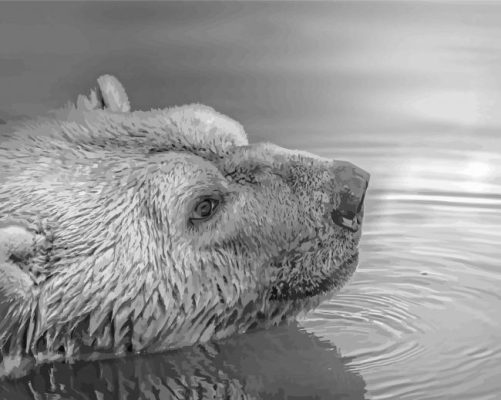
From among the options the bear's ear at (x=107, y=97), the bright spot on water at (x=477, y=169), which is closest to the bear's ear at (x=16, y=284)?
the bear's ear at (x=107, y=97)

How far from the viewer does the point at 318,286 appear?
335 centimetres

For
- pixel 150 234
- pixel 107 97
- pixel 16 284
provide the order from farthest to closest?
pixel 107 97
pixel 150 234
pixel 16 284

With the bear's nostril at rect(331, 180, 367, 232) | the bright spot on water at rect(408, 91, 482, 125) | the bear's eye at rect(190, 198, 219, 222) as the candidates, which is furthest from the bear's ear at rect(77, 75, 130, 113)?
the bright spot on water at rect(408, 91, 482, 125)

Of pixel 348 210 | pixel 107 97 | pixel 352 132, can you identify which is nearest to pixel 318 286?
pixel 348 210

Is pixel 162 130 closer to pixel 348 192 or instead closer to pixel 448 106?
pixel 348 192

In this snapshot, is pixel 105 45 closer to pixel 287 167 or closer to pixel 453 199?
pixel 453 199

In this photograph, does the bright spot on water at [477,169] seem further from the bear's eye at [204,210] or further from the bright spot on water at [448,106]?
the bear's eye at [204,210]

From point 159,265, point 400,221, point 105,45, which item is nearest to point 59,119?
point 159,265

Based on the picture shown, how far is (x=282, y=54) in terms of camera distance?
615cm

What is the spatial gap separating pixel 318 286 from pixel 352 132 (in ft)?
6.95

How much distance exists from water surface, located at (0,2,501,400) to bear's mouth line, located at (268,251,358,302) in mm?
171

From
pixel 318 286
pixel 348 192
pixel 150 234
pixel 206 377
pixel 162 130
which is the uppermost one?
pixel 162 130

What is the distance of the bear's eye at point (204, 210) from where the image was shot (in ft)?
10.4

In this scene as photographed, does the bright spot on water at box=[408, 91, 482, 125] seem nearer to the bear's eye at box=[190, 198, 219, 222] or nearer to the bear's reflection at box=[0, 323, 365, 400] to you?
the bear's reflection at box=[0, 323, 365, 400]
